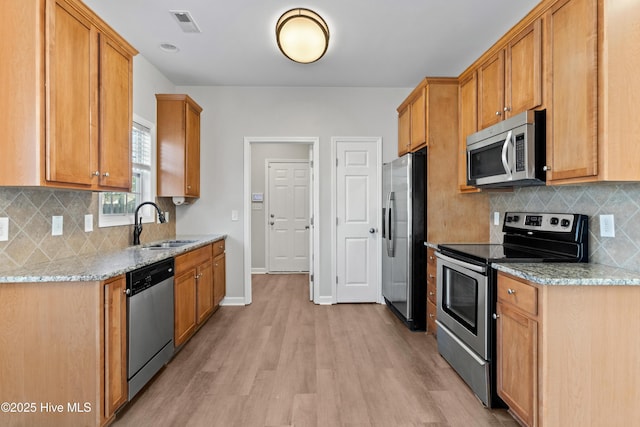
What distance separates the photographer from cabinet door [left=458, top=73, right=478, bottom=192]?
2955 millimetres

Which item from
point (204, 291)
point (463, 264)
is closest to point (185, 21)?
point (204, 291)

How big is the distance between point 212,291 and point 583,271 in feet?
10.6

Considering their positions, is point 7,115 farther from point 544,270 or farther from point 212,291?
point 544,270

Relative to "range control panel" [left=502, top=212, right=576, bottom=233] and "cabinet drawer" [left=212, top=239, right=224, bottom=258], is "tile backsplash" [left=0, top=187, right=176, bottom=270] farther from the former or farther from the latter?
"range control panel" [left=502, top=212, right=576, bottom=233]

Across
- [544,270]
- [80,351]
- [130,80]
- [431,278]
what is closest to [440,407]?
[544,270]

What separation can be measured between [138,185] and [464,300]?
3.17 meters

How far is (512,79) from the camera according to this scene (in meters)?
2.41

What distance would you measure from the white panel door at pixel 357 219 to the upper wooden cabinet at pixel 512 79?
1722 millimetres

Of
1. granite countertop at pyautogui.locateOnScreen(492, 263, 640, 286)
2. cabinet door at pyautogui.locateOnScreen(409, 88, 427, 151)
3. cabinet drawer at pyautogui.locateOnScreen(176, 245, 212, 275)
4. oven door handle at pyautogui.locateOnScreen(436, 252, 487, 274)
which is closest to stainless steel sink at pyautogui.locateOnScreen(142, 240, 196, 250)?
cabinet drawer at pyautogui.locateOnScreen(176, 245, 212, 275)

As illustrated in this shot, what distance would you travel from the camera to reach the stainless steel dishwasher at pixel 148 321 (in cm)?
211

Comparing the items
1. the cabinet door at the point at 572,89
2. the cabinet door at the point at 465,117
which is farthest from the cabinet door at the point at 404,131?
the cabinet door at the point at 572,89

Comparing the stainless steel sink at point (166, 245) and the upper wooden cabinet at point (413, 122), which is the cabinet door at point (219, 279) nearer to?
the stainless steel sink at point (166, 245)

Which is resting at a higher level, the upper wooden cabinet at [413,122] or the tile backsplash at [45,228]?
the upper wooden cabinet at [413,122]

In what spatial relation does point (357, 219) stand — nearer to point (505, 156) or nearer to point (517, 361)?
point (505, 156)
